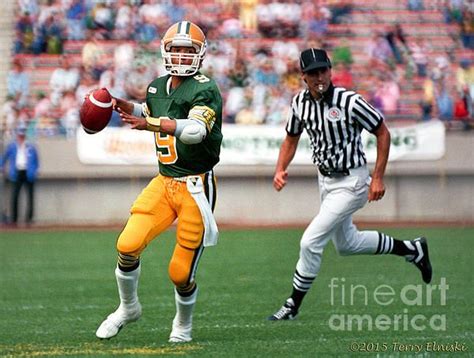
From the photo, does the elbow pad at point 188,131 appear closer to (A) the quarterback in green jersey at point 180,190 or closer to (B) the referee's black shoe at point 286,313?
(A) the quarterback in green jersey at point 180,190

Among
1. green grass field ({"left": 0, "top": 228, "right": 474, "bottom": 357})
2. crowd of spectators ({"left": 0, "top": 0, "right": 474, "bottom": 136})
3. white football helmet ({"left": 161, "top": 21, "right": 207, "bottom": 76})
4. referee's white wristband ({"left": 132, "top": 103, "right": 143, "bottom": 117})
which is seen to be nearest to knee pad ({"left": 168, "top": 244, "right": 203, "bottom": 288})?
green grass field ({"left": 0, "top": 228, "right": 474, "bottom": 357})

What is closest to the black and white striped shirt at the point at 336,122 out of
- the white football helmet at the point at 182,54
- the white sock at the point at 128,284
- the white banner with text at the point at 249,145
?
the white football helmet at the point at 182,54

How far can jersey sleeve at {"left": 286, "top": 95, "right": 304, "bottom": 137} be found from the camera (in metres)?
7.13

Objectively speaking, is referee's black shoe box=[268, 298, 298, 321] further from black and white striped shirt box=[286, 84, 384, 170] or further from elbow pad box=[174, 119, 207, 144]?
elbow pad box=[174, 119, 207, 144]

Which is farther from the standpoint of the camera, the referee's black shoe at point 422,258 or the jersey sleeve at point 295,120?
the referee's black shoe at point 422,258

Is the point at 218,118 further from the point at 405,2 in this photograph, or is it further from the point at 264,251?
the point at 405,2

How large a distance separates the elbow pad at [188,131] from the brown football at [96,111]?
39 cm

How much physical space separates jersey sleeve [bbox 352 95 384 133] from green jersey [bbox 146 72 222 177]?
4.04 ft

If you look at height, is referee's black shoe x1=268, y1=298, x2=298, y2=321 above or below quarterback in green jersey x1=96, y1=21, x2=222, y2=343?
below

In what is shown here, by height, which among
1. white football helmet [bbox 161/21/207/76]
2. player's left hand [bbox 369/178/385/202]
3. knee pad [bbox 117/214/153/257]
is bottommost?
knee pad [bbox 117/214/153/257]

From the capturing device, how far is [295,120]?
718cm

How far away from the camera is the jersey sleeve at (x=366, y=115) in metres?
6.87

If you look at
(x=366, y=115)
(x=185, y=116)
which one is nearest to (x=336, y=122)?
(x=366, y=115)

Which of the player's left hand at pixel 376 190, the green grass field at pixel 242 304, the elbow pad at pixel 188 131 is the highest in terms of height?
the elbow pad at pixel 188 131
